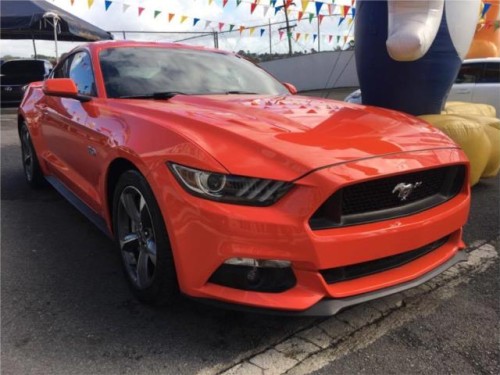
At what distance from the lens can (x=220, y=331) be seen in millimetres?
2410

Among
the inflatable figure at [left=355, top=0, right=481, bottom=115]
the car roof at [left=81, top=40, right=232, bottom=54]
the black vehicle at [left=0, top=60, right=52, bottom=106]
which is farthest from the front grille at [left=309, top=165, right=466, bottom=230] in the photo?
the black vehicle at [left=0, top=60, right=52, bottom=106]

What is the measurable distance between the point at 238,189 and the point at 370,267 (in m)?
0.74

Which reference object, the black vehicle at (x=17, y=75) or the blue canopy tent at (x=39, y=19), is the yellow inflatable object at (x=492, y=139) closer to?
the blue canopy tent at (x=39, y=19)

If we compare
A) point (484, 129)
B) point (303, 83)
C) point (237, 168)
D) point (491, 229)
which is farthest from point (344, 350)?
point (303, 83)

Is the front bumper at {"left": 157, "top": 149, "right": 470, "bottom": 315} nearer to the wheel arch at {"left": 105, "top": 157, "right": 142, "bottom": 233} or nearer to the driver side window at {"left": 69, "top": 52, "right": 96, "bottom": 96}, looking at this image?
the wheel arch at {"left": 105, "top": 157, "right": 142, "bottom": 233}

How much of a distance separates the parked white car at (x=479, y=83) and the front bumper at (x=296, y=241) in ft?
24.8

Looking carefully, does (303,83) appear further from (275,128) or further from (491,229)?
(275,128)

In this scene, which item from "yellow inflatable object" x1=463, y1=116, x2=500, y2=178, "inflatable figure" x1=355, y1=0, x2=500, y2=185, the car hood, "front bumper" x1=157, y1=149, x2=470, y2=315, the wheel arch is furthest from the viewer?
"yellow inflatable object" x1=463, y1=116, x2=500, y2=178

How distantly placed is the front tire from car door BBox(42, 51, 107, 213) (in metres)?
0.35

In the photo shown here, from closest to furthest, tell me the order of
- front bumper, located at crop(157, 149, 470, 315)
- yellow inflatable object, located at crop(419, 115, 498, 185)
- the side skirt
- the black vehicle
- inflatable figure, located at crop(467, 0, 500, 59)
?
front bumper, located at crop(157, 149, 470, 315)
the side skirt
yellow inflatable object, located at crop(419, 115, 498, 185)
inflatable figure, located at crop(467, 0, 500, 59)
the black vehicle

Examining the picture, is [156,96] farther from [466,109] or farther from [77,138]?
[466,109]

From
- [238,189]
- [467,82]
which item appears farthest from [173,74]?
[467,82]

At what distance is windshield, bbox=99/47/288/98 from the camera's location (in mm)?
3299

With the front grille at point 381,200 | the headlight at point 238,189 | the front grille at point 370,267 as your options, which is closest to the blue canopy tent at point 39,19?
the headlight at point 238,189
